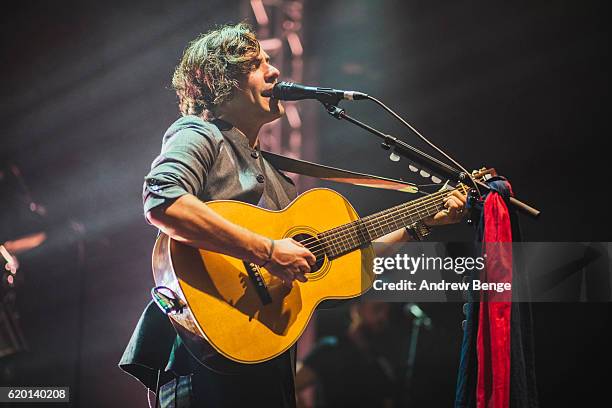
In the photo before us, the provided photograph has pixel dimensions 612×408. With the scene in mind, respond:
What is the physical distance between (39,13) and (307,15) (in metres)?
1.45

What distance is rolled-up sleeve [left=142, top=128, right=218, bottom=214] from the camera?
1851 millimetres

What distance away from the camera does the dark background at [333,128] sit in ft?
9.45

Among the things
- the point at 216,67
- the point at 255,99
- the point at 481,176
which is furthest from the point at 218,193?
the point at 481,176

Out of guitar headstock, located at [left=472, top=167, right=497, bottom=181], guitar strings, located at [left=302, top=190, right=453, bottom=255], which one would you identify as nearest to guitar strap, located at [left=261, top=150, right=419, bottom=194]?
guitar strings, located at [left=302, top=190, right=453, bottom=255]

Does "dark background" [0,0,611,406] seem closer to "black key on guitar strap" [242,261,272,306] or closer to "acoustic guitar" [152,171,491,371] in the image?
"acoustic guitar" [152,171,491,371]

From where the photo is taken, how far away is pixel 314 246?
2232 mm

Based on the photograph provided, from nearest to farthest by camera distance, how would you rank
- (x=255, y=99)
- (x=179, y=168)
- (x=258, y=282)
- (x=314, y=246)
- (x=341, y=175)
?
(x=179, y=168) → (x=258, y=282) → (x=314, y=246) → (x=255, y=99) → (x=341, y=175)

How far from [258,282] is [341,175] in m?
0.82

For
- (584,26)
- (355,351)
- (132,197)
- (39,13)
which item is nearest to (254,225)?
(355,351)

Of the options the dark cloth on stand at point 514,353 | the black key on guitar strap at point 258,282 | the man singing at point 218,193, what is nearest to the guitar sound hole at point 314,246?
the man singing at point 218,193

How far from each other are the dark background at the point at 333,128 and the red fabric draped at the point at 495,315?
2.48ft

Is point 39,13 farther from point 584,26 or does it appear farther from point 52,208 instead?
point 584,26

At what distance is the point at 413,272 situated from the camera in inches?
108

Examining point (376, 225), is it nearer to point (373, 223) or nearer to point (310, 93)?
point (373, 223)
